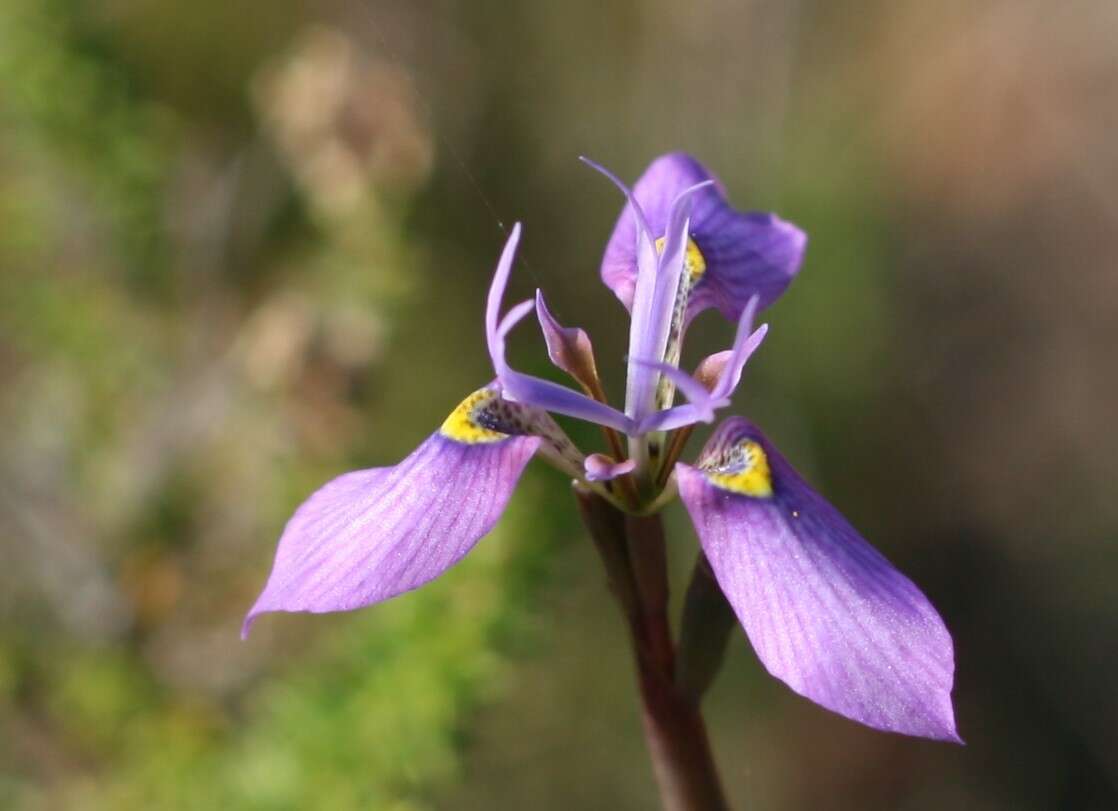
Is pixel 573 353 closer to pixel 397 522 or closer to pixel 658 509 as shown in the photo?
pixel 658 509

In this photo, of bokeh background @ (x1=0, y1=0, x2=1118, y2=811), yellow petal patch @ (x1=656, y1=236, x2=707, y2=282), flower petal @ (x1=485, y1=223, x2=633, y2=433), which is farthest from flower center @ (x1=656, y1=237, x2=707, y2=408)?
bokeh background @ (x1=0, y1=0, x2=1118, y2=811)

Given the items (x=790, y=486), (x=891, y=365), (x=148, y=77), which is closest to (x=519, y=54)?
(x=148, y=77)

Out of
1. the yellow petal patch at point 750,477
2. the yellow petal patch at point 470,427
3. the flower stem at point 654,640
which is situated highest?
the yellow petal patch at point 470,427

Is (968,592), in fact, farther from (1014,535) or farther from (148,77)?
(148,77)

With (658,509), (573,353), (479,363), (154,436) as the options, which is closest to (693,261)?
(573,353)

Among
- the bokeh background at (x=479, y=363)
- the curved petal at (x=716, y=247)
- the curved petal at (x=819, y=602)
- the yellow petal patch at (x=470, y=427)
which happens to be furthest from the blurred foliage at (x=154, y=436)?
the curved petal at (x=819, y=602)

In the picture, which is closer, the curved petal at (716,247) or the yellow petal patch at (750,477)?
the yellow petal patch at (750,477)

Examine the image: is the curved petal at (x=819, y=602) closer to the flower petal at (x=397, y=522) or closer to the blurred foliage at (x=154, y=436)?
the flower petal at (x=397, y=522)
